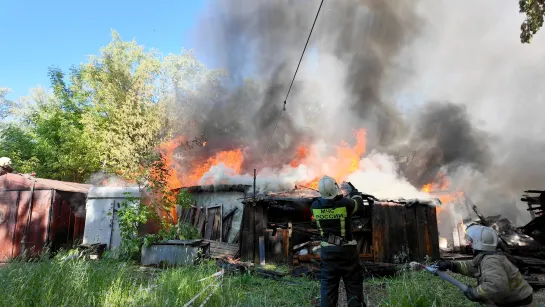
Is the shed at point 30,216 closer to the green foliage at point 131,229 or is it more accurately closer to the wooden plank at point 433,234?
the green foliage at point 131,229

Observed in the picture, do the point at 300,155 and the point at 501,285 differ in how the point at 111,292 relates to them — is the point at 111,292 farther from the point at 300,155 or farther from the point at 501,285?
the point at 300,155

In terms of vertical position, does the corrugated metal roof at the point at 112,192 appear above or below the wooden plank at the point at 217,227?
above

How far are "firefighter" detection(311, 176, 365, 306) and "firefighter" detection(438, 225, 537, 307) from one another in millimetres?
1471

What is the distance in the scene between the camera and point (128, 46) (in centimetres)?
2702

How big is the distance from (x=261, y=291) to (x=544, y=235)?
41.3 ft

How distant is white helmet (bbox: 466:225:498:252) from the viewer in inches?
121

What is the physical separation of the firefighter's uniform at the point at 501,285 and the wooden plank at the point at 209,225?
1185 cm

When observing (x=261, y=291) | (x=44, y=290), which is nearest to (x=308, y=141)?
(x=261, y=291)

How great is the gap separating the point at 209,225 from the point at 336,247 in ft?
34.6

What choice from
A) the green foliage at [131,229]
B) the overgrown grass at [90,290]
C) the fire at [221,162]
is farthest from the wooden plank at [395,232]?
the fire at [221,162]

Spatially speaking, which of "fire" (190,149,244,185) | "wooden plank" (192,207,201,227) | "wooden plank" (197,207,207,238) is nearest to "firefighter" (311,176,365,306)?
"wooden plank" (197,207,207,238)

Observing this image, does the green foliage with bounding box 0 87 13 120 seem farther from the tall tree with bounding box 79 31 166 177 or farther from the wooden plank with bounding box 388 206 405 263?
the wooden plank with bounding box 388 206 405 263

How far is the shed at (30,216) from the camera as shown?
11.9 meters

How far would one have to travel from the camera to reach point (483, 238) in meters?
3.09
